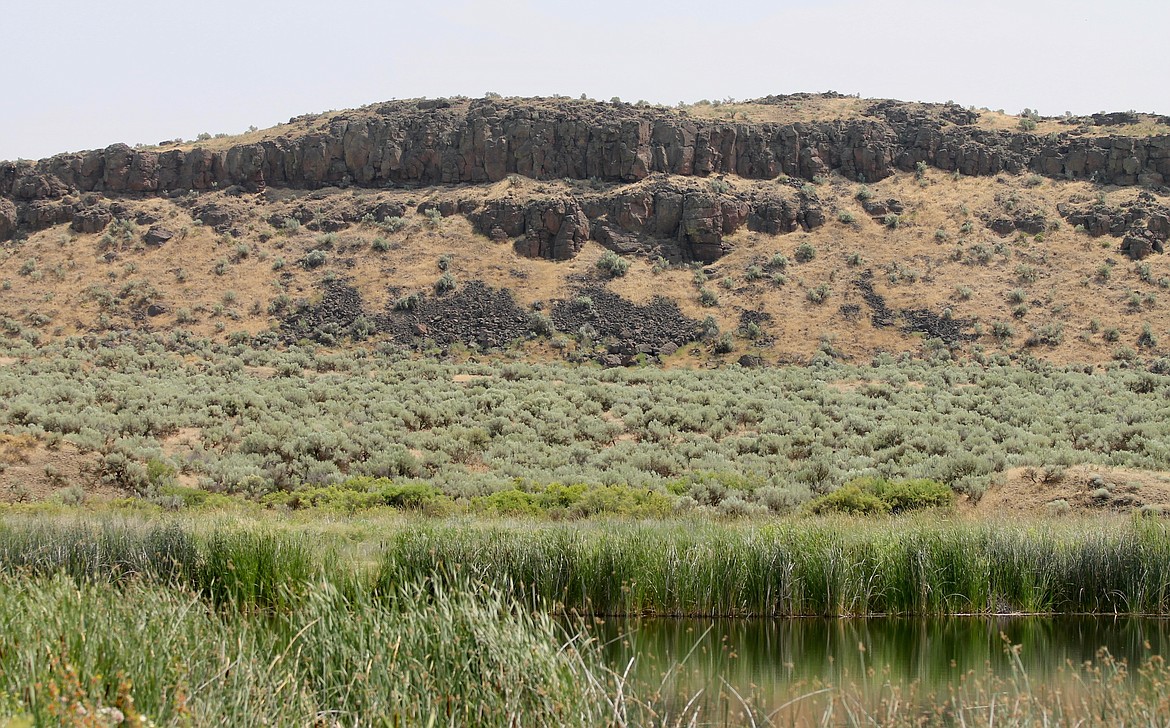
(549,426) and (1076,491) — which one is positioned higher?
(1076,491)

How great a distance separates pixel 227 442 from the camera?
1439 inches

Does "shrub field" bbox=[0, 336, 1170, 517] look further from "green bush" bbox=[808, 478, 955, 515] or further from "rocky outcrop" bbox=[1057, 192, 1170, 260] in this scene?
"rocky outcrop" bbox=[1057, 192, 1170, 260]

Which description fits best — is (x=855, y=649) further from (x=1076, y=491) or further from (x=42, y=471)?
(x=42, y=471)

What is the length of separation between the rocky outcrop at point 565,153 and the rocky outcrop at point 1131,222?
13.8ft

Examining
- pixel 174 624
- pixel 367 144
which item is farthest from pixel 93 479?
pixel 367 144

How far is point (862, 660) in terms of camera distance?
11914 millimetres

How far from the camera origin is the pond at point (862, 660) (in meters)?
11.0

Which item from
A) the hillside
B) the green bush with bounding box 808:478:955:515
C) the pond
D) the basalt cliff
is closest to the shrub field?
the green bush with bounding box 808:478:955:515

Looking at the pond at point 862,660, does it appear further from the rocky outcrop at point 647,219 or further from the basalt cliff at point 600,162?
the basalt cliff at point 600,162

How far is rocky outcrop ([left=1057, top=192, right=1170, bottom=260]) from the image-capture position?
2258 inches

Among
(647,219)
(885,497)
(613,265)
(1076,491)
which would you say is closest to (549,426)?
(885,497)

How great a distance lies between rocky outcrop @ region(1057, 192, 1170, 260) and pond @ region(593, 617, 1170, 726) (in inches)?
1883

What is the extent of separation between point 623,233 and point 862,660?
167ft

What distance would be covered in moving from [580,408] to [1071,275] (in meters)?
30.2
